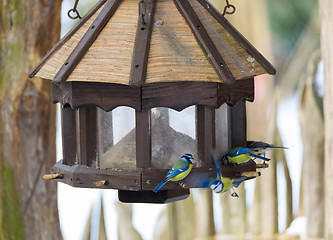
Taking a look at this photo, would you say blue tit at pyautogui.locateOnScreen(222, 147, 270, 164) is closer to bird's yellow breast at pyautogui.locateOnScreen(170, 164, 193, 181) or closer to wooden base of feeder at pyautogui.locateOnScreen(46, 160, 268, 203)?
wooden base of feeder at pyautogui.locateOnScreen(46, 160, 268, 203)

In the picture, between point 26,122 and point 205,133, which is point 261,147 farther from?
point 26,122

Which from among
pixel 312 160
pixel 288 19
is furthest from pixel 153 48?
pixel 288 19

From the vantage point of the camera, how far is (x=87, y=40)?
1.82 metres

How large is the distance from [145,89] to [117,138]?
0.25 m

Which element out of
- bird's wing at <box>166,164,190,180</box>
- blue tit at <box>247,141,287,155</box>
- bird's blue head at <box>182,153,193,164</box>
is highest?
bird's blue head at <box>182,153,193,164</box>

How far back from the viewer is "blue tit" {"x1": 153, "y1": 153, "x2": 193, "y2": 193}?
1702 mm

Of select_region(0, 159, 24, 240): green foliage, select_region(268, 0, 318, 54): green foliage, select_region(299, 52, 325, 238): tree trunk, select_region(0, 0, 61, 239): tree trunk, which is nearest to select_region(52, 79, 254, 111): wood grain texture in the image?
select_region(0, 0, 61, 239): tree trunk

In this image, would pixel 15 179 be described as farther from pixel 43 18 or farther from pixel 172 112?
pixel 172 112

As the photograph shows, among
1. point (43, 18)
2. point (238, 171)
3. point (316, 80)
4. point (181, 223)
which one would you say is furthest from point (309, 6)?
point (238, 171)

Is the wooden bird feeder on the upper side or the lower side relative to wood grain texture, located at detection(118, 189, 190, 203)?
upper

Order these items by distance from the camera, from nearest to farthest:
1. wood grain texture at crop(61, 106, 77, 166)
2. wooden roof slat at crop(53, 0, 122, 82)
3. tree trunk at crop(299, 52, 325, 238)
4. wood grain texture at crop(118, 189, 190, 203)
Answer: wooden roof slat at crop(53, 0, 122, 82) < wood grain texture at crop(118, 189, 190, 203) < wood grain texture at crop(61, 106, 77, 166) < tree trunk at crop(299, 52, 325, 238)

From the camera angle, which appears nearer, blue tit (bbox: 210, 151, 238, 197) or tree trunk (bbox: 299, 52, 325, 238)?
blue tit (bbox: 210, 151, 238, 197)

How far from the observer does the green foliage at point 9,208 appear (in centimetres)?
298

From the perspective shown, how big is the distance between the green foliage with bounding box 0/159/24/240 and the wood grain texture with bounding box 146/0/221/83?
1.50 metres
